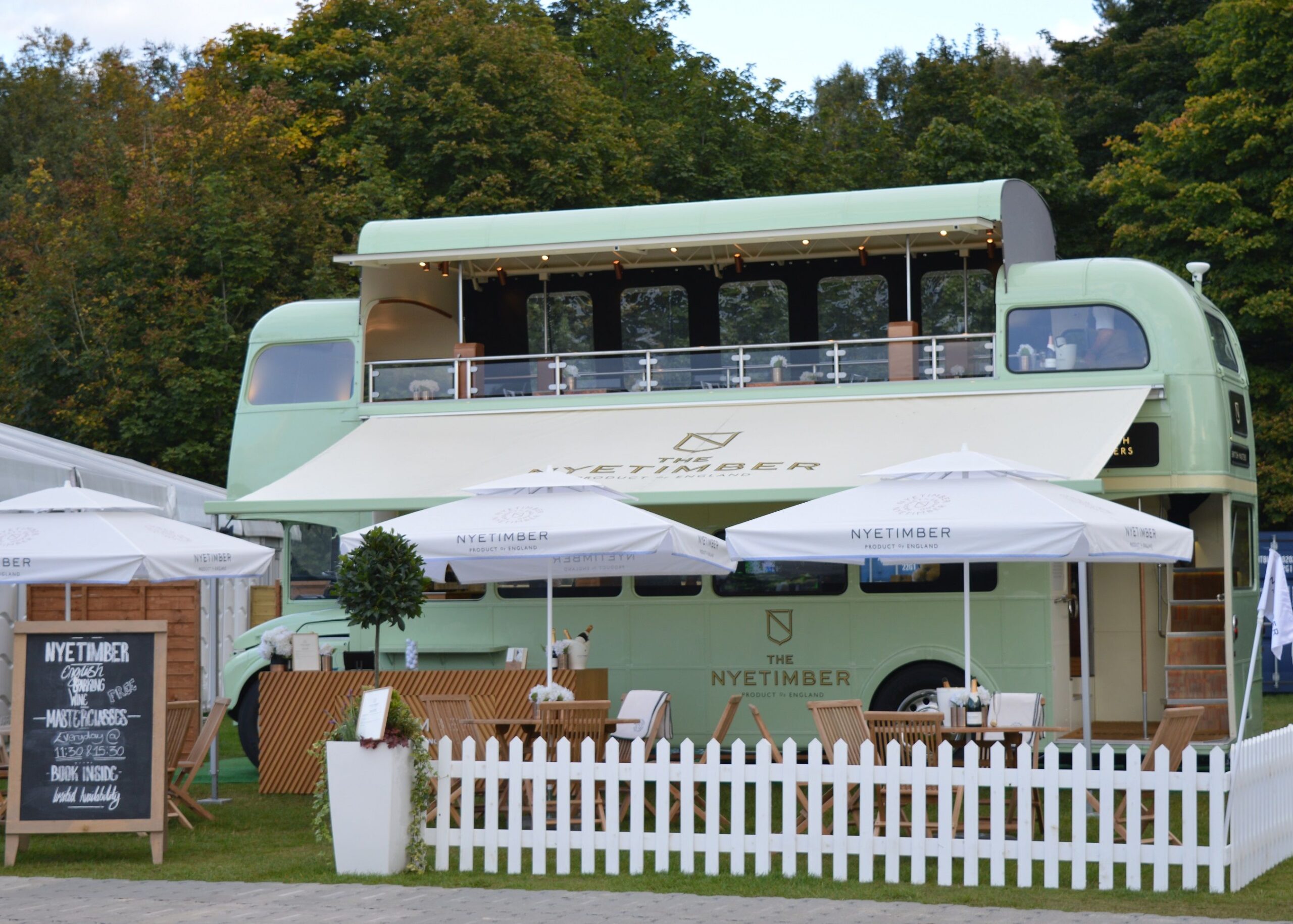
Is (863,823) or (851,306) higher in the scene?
(851,306)

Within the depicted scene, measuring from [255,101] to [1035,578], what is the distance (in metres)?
23.6

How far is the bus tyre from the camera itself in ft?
51.2

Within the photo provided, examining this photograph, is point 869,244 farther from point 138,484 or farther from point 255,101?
point 255,101

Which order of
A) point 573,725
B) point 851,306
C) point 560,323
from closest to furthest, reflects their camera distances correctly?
point 573,725
point 851,306
point 560,323

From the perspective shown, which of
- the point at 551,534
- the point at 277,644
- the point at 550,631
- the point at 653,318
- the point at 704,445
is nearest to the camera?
the point at 551,534

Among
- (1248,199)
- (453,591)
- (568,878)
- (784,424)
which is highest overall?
(1248,199)

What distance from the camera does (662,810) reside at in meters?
9.52

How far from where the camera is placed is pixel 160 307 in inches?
1136

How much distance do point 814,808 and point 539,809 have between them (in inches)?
65.4

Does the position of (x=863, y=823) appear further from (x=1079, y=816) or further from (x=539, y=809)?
(x=539, y=809)

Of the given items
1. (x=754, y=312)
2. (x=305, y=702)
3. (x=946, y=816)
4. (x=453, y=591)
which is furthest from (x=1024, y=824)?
(x=754, y=312)

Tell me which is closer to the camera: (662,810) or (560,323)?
(662,810)

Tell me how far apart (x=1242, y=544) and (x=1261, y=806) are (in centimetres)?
567

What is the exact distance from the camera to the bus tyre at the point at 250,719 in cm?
1561
